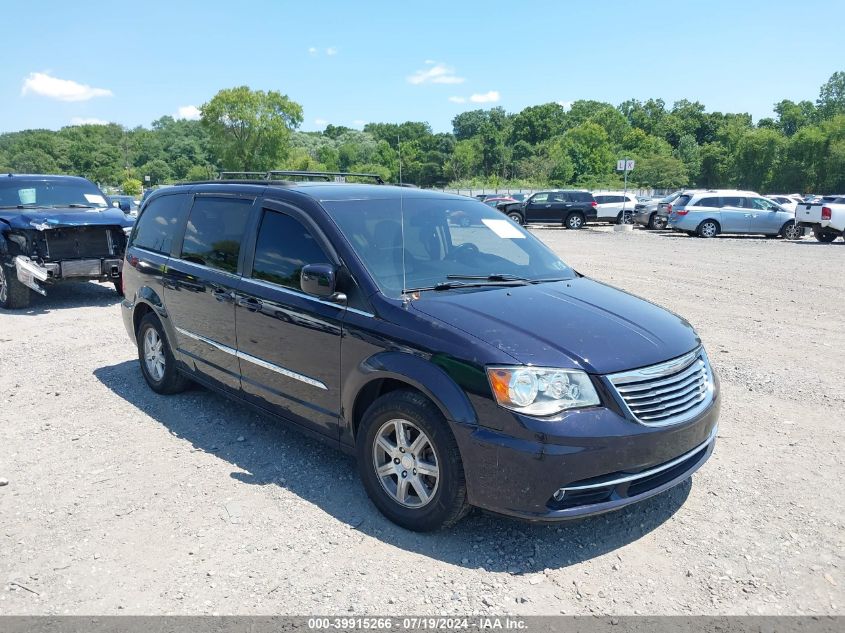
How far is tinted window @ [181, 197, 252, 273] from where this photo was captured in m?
4.58

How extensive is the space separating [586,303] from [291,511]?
2162mm

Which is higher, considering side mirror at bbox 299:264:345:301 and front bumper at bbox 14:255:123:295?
side mirror at bbox 299:264:345:301

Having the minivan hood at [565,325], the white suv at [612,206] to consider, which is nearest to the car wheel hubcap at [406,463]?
the minivan hood at [565,325]

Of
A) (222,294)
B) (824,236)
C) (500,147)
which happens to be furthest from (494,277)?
(500,147)

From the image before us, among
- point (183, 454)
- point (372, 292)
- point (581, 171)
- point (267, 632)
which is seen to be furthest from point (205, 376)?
point (581, 171)

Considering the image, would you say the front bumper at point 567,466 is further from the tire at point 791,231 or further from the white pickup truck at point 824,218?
the tire at point 791,231

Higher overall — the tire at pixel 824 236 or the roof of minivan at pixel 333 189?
the roof of minivan at pixel 333 189

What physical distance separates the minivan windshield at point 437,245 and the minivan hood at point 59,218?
7121mm

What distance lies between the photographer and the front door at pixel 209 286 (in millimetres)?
4570

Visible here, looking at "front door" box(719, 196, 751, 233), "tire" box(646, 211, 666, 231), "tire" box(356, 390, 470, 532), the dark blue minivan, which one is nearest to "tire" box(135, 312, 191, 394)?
the dark blue minivan

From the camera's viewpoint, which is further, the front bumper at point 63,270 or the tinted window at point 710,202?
the tinted window at point 710,202

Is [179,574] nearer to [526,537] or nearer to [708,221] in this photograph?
[526,537]

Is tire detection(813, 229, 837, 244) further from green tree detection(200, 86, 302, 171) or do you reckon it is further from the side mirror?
green tree detection(200, 86, 302, 171)

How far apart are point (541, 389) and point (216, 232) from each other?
119 inches
